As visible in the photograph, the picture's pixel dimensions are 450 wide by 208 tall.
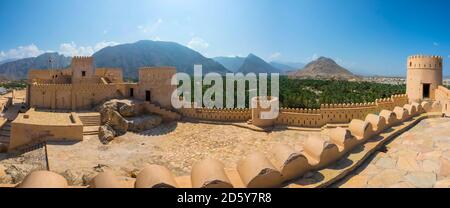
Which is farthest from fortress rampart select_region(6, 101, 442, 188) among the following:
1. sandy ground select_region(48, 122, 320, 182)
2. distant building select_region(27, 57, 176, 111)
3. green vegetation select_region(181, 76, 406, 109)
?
green vegetation select_region(181, 76, 406, 109)

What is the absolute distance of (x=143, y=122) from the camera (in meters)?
22.2

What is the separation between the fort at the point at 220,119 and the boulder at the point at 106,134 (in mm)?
160

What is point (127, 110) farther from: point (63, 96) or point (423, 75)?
point (423, 75)

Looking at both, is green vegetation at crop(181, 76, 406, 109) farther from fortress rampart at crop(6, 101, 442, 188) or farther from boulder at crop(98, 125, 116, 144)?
fortress rampart at crop(6, 101, 442, 188)

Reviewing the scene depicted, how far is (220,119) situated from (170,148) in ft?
18.7

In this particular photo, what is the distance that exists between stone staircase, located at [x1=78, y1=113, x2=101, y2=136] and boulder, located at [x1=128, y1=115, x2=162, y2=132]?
2.19 metres

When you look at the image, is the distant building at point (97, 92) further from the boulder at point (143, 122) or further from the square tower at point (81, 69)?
the square tower at point (81, 69)

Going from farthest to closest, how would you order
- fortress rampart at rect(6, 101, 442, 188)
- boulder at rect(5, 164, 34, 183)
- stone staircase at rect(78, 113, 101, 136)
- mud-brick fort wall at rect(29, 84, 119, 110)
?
mud-brick fort wall at rect(29, 84, 119, 110) → stone staircase at rect(78, 113, 101, 136) → boulder at rect(5, 164, 34, 183) → fortress rampart at rect(6, 101, 442, 188)

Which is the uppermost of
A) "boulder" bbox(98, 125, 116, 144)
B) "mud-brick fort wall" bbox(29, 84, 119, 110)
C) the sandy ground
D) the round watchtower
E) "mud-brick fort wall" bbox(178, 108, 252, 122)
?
the round watchtower

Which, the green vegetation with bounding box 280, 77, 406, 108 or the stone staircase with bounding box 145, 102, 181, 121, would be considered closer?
the stone staircase with bounding box 145, 102, 181, 121

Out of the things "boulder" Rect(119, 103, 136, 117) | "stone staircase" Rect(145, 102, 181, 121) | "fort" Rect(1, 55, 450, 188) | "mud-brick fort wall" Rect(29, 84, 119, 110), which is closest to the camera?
"fort" Rect(1, 55, 450, 188)

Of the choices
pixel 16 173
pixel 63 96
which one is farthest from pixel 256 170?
pixel 63 96

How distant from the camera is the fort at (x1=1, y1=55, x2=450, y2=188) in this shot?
461cm
